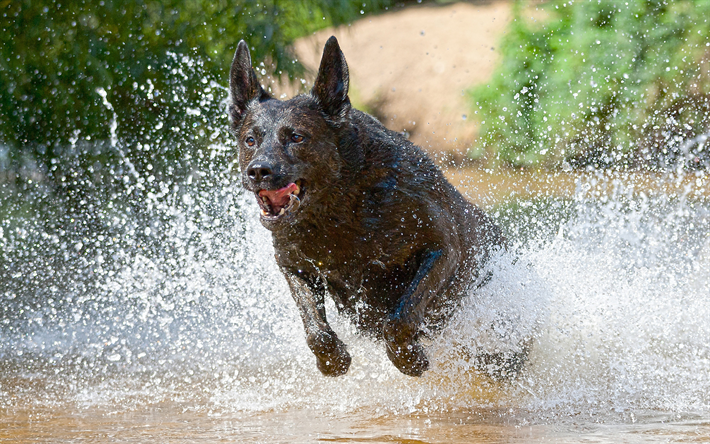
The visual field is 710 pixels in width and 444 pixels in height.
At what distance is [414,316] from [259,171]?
978 mm

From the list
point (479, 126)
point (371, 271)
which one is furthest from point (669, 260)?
point (479, 126)

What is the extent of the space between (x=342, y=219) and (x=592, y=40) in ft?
26.2

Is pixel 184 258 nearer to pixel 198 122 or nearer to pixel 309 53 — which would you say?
pixel 198 122

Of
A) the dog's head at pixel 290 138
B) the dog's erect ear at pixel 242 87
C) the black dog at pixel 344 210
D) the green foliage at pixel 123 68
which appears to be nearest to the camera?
the dog's head at pixel 290 138

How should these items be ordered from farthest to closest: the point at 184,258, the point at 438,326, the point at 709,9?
the point at 709,9, the point at 184,258, the point at 438,326

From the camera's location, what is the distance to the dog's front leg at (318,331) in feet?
12.3

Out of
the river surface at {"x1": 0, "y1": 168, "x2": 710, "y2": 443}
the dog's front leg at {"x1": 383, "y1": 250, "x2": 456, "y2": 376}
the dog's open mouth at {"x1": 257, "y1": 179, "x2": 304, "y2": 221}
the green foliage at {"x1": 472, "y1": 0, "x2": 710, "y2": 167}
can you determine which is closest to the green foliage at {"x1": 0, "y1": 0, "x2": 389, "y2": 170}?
the river surface at {"x1": 0, "y1": 168, "x2": 710, "y2": 443}

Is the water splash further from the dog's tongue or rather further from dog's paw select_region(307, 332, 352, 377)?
the dog's tongue

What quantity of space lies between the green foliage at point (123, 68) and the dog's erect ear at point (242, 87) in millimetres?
3913

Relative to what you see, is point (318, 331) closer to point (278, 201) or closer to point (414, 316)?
point (414, 316)

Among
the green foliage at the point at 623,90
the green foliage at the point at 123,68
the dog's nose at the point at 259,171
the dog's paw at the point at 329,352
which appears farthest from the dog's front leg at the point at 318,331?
the green foliage at the point at 623,90

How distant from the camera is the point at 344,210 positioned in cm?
361

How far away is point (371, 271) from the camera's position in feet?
12.4

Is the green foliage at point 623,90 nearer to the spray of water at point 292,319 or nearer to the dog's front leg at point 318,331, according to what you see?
the spray of water at point 292,319
